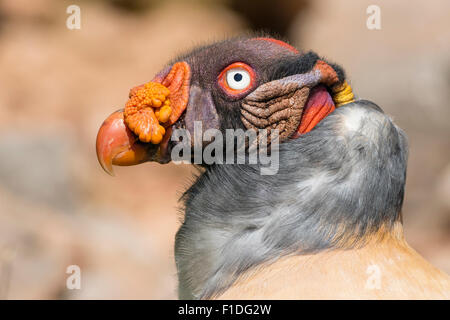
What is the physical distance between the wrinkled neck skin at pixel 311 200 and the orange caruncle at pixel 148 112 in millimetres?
402

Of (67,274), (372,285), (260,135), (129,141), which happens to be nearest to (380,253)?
(372,285)

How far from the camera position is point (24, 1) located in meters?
11.9

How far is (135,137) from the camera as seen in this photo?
9.59ft

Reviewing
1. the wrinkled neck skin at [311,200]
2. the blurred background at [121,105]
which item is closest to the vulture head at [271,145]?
the wrinkled neck skin at [311,200]

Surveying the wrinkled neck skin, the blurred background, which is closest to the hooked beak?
the wrinkled neck skin

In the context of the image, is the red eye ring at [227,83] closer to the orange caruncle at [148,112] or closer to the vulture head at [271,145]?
the vulture head at [271,145]

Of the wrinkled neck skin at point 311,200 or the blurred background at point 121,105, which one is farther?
the blurred background at point 121,105

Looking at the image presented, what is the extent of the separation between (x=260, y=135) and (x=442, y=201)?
5.93 m

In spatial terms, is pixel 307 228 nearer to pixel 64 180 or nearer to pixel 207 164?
pixel 207 164

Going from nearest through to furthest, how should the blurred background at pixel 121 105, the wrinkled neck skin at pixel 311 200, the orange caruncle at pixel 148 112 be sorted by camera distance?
1. the wrinkled neck skin at pixel 311 200
2. the orange caruncle at pixel 148 112
3. the blurred background at pixel 121 105

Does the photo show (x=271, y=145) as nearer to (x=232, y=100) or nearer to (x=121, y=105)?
(x=232, y=100)

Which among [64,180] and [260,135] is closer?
[260,135]

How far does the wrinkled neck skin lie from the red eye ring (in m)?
0.36

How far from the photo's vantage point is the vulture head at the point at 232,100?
9.43 ft
